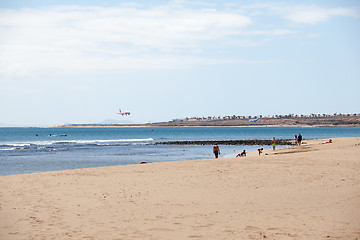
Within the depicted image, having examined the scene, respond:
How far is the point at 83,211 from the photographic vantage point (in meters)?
13.0

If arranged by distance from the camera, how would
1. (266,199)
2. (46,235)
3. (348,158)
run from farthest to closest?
(348,158)
(266,199)
(46,235)

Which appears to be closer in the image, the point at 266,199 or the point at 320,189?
the point at 266,199

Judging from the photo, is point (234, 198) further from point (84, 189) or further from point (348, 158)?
point (348, 158)

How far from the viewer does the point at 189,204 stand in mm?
13812

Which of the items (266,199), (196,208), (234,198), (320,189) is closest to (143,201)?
(196,208)

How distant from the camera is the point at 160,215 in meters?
12.4

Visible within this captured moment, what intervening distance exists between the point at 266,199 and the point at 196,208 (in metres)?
2.54

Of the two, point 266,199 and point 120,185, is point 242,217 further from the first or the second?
point 120,185

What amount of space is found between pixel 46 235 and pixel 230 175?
10792 mm

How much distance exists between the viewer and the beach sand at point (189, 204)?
34.8ft

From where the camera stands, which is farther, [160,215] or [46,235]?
[160,215]

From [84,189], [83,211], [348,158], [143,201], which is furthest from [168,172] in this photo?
[348,158]

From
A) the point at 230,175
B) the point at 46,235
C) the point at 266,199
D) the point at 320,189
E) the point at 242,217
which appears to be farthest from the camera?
the point at 230,175

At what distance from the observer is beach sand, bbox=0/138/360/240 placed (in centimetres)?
1060
